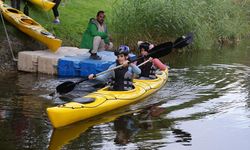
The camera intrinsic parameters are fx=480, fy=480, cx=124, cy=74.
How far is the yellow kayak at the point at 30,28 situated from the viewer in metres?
11.6

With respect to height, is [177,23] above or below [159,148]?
above

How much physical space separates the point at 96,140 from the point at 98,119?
1.17m

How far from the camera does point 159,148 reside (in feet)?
20.0

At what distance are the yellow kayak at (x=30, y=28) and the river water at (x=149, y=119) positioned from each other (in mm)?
999

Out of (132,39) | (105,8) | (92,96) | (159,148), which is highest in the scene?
(105,8)

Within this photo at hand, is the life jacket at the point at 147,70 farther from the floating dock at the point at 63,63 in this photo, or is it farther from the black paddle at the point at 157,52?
the floating dock at the point at 63,63

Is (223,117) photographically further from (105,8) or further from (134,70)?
(105,8)

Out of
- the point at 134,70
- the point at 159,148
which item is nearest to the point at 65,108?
the point at 159,148

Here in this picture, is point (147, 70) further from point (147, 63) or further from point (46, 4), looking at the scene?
point (46, 4)

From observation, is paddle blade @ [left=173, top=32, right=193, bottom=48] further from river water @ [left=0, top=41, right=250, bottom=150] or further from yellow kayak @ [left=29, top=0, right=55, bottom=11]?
yellow kayak @ [left=29, top=0, right=55, bottom=11]

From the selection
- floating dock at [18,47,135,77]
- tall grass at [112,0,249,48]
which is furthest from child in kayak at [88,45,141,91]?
tall grass at [112,0,249,48]

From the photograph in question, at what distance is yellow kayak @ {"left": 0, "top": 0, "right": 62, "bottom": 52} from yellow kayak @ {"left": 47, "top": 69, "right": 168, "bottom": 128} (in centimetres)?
304

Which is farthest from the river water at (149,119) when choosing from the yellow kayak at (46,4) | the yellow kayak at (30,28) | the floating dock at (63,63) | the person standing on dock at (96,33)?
the yellow kayak at (46,4)

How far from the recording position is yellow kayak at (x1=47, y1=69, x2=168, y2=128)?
6.82 meters
